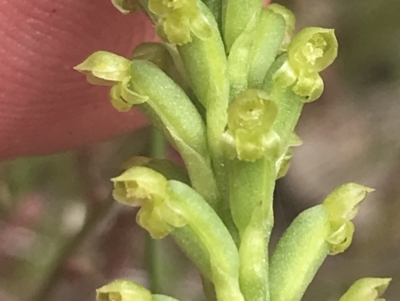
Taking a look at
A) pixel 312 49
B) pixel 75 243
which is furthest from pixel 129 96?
pixel 75 243

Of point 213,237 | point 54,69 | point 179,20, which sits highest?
point 179,20

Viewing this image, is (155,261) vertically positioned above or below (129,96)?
below

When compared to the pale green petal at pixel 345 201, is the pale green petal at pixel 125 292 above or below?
below

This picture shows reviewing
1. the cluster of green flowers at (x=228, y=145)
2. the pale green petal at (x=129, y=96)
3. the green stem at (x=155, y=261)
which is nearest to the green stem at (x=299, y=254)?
the cluster of green flowers at (x=228, y=145)

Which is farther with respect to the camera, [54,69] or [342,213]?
[54,69]

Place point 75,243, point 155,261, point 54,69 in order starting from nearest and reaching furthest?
1. point 54,69
2. point 155,261
3. point 75,243

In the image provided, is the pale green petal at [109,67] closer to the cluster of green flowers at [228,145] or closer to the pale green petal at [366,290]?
the cluster of green flowers at [228,145]

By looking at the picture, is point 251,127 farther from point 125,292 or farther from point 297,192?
point 297,192
